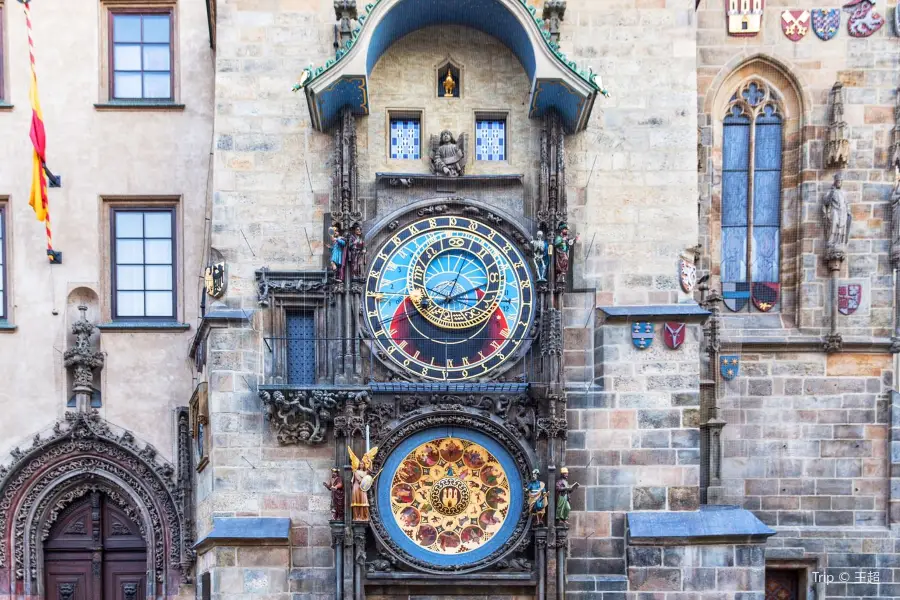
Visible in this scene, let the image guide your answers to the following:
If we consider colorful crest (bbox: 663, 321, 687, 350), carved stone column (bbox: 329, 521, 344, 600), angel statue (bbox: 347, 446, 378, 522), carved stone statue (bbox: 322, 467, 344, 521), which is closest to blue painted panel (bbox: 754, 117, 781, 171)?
colorful crest (bbox: 663, 321, 687, 350)

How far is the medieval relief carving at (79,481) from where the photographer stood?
630 inches

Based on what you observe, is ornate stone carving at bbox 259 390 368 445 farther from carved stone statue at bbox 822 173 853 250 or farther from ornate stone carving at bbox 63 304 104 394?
carved stone statue at bbox 822 173 853 250

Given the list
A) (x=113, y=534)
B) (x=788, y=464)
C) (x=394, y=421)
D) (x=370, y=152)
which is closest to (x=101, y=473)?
(x=113, y=534)

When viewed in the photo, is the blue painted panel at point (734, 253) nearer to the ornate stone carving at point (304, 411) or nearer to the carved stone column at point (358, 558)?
the ornate stone carving at point (304, 411)

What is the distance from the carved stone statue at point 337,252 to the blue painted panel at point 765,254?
5.93 metres

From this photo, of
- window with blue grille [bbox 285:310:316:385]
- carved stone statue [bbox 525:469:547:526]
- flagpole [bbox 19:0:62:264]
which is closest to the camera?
carved stone statue [bbox 525:469:547:526]

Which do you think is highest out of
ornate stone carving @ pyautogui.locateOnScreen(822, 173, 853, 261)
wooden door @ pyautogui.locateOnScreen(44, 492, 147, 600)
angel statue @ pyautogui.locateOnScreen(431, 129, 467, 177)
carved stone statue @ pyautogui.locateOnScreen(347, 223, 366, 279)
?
angel statue @ pyautogui.locateOnScreen(431, 129, 467, 177)

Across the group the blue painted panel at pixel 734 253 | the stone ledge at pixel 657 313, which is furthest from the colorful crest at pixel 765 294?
the stone ledge at pixel 657 313

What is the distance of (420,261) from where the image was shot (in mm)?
14711

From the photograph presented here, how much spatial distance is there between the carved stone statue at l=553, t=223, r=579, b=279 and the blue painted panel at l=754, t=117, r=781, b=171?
3.88 metres

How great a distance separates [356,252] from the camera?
47.5 feet

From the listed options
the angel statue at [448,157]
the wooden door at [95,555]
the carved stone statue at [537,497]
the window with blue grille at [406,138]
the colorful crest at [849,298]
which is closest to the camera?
the carved stone statue at [537,497]

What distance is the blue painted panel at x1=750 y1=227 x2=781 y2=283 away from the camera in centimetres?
1686

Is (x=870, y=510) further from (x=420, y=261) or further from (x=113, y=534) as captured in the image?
(x=113, y=534)
